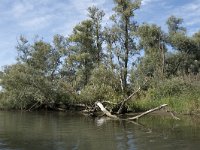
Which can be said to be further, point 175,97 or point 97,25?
point 97,25

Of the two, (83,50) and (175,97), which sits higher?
(83,50)

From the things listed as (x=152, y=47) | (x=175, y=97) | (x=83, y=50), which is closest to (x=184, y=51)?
(x=152, y=47)

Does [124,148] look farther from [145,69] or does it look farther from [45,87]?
[145,69]

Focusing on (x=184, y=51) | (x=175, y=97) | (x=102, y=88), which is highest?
(x=184, y=51)

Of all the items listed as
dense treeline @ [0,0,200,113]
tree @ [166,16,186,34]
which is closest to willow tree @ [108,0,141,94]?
dense treeline @ [0,0,200,113]

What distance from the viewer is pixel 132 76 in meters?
38.5

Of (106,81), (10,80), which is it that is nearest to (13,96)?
(10,80)

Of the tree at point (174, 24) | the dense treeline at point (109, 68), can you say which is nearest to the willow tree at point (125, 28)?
the dense treeline at point (109, 68)

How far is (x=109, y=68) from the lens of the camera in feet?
130

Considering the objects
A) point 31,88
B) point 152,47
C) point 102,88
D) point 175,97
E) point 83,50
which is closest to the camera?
point 175,97

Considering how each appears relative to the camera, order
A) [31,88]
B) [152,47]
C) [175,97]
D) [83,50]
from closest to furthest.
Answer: [175,97] < [31,88] < [83,50] < [152,47]

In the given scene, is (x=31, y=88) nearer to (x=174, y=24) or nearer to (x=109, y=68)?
(x=109, y=68)

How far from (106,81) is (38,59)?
67.9 feet

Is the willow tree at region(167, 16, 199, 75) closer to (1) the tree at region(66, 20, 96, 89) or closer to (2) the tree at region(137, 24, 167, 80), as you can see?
(2) the tree at region(137, 24, 167, 80)
